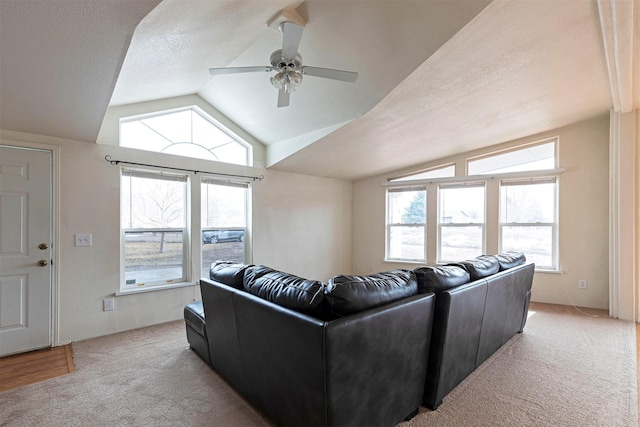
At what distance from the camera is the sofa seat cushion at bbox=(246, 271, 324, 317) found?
1.43 metres

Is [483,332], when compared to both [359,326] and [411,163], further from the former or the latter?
[411,163]

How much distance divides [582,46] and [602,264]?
306 cm

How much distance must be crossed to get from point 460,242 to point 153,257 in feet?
15.1

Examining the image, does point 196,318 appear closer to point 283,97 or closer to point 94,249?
point 94,249

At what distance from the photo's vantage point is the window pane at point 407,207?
5.24 meters

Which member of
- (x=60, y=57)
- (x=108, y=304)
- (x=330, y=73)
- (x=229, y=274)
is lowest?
(x=108, y=304)

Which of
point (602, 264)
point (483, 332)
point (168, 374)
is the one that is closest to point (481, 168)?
point (602, 264)

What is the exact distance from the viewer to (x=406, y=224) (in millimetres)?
5375

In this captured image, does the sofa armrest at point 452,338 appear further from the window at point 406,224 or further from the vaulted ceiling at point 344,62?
the window at point 406,224

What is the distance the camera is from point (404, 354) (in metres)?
1.61

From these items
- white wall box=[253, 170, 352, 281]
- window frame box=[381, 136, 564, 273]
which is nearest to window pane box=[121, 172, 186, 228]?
white wall box=[253, 170, 352, 281]

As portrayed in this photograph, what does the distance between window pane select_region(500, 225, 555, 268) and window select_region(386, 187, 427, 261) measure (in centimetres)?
126

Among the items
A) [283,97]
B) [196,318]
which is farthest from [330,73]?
[196,318]

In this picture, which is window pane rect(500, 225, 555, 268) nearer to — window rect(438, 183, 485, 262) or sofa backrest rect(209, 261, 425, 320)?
window rect(438, 183, 485, 262)
